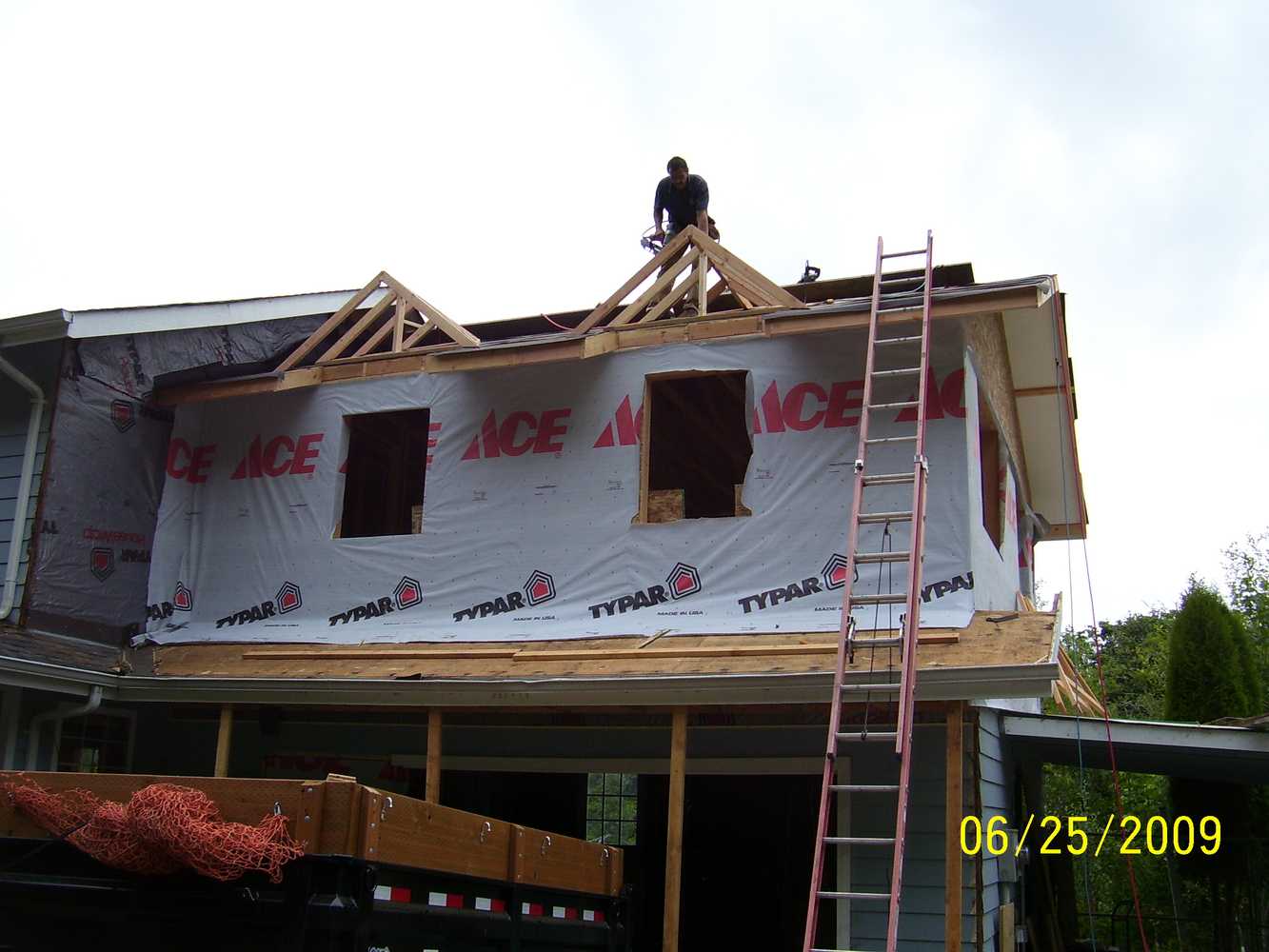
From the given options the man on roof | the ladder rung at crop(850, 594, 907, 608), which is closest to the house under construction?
the ladder rung at crop(850, 594, 907, 608)

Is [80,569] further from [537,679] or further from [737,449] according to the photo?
[737,449]

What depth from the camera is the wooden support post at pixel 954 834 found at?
668cm

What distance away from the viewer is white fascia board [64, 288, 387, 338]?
9945 millimetres

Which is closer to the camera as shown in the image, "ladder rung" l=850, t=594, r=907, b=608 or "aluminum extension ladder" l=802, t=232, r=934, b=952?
"aluminum extension ladder" l=802, t=232, r=934, b=952

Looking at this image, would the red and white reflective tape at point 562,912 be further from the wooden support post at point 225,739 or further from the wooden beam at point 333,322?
the wooden beam at point 333,322

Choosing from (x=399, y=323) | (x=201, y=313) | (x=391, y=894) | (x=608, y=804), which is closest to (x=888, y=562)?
(x=391, y=894)

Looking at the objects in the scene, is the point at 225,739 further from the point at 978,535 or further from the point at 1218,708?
the point at 1218,708

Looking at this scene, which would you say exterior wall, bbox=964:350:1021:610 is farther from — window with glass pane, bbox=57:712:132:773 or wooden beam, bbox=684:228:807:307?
window with glass pane, bbox=57:712:132:773

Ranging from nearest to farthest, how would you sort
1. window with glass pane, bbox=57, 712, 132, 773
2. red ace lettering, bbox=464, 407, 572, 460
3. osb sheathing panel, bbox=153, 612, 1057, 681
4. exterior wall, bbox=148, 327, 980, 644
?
osb sheathing panel, bbox=153, 612, 1057, 681 → exterior wall, bbox=148, 327, 980, 644 → red ace lettering, bbox=464, 407, 572, 460 → window with glass pane, bbox=57, 712, 132, 773

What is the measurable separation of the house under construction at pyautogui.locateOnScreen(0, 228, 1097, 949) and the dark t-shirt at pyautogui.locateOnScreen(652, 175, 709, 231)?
860 mm

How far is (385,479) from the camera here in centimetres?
1312

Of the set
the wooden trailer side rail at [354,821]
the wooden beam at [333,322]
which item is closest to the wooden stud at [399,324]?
the wooden beam at [333,322]

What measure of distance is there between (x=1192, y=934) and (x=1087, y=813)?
13.4 ft
